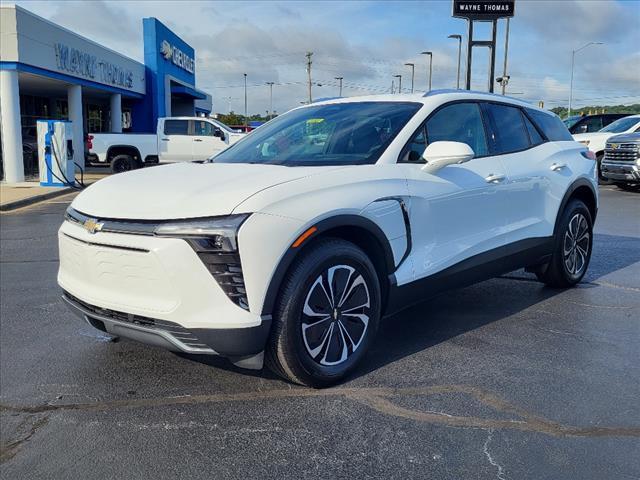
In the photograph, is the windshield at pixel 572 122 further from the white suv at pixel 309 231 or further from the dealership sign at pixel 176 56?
the dealership sign at pixel 176 56

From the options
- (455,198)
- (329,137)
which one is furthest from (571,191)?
(329,137)

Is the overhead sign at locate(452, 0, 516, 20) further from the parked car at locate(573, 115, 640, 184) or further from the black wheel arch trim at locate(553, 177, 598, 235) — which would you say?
the black wheel arch trim at locate(553, 177, 598, 235)

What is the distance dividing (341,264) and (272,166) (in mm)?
820

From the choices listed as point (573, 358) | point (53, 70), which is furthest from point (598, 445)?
point (53, 70)

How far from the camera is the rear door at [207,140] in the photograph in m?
21.0

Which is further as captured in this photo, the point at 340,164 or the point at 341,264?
the point at 340,164

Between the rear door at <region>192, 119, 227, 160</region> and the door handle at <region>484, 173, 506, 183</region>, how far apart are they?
55.8 feet

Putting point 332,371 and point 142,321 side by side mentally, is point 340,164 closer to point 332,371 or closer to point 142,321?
point 332,371

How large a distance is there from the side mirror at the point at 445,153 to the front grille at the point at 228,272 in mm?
1594

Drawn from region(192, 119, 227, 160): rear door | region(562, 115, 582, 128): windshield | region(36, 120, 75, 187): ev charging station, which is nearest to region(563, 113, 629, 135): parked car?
region(562, 115, 582, 128): windshield

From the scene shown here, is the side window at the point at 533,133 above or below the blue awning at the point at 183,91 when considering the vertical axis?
below

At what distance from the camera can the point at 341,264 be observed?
3.62m

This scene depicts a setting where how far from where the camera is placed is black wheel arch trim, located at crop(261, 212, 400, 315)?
326 cm

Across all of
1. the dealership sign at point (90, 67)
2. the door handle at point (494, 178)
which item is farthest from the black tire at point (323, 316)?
the dealership sign at point (90, 67)
